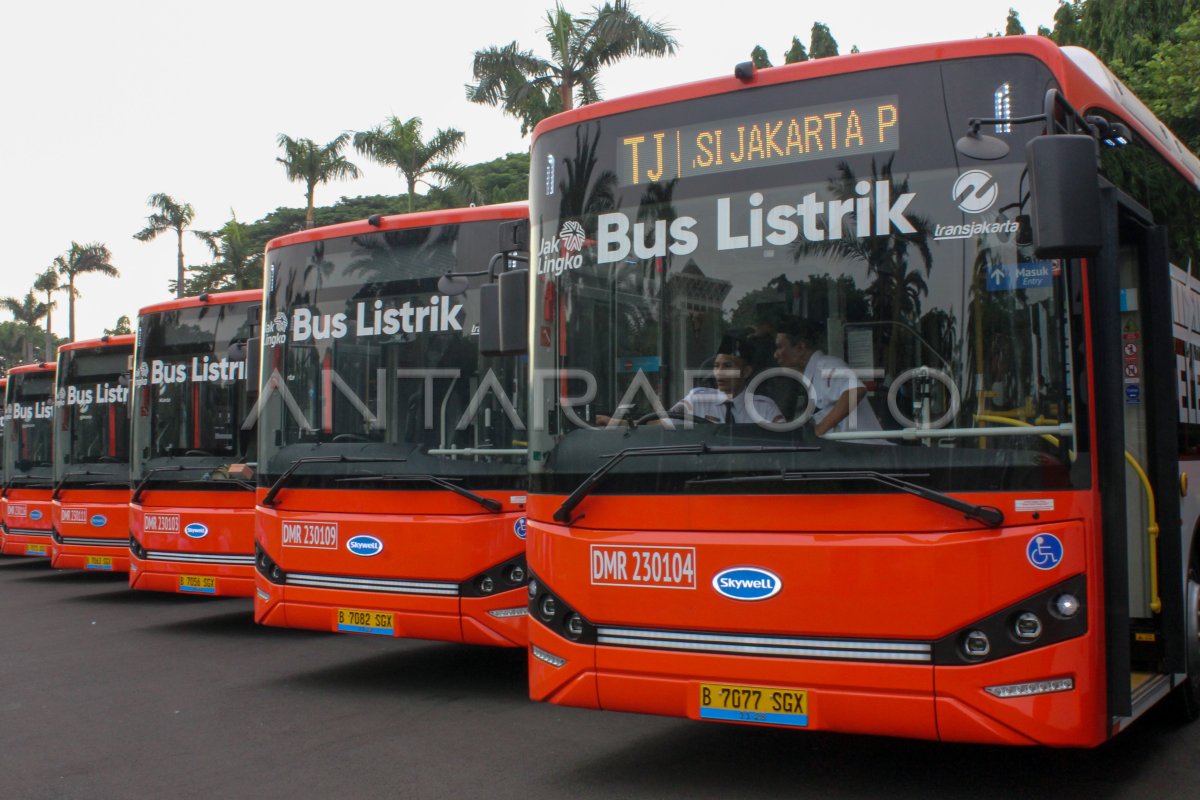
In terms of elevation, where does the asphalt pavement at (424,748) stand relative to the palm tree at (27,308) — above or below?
below

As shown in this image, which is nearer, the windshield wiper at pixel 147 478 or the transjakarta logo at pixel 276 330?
the transjakarta logo at pixel 276 330

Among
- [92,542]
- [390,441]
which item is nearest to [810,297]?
[390,441]

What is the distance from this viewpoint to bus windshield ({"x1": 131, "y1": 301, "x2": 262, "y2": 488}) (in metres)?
12.0

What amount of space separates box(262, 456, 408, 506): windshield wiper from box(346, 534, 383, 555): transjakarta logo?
0.51m

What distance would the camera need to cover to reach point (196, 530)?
38.4 feet

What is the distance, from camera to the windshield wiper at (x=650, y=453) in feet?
17.9

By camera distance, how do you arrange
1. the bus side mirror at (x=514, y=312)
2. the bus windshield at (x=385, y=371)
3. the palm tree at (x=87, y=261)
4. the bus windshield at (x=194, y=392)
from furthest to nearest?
the palm tree at (x=87, y=261) → the bus windshield at (x=194, y=392) → the bus windshield at (x=385, y=371) → the bus side mirror at (x=514, y=312)

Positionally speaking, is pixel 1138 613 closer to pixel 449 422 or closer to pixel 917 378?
pixel 917 378

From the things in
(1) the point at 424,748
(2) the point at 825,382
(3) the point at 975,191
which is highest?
(3) the point at 975,191

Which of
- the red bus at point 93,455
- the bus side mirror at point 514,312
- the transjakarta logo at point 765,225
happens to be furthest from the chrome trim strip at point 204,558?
the transjakarta logo at point 765,225

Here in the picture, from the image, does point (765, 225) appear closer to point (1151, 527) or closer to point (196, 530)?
point (1151, 527)

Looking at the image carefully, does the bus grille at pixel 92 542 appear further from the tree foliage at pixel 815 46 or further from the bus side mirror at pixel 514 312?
the tree foliage at pixel 815 46

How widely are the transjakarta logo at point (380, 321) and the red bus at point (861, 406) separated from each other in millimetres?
2294

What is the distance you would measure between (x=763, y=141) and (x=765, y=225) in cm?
40
